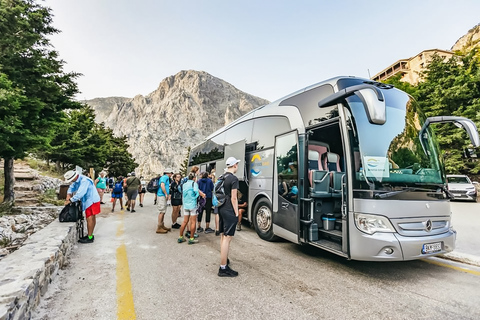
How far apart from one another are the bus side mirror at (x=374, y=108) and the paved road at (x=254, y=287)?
236 cm

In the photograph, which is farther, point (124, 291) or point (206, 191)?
point (206, 191)

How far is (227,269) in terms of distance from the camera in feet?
12.1

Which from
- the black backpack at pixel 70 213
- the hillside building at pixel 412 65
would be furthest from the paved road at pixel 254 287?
the hillside building at pixel 412 65

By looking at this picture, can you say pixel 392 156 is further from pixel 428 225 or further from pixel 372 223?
pixel 428 225

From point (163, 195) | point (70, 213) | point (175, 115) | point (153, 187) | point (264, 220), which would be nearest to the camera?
point (70, 213)

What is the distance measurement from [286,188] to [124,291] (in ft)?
11.2

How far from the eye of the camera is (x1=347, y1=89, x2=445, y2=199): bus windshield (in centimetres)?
359

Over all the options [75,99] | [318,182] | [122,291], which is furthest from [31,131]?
[318,182]

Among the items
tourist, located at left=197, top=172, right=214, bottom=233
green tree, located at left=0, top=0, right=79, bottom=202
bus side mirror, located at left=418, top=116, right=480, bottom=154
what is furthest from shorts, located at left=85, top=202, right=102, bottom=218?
bus side mirror, located at left=418, top=116, right=480, bottom=154

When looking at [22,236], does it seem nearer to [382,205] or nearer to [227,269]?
[227,269]

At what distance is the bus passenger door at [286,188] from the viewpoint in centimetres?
473

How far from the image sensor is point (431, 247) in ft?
11.8

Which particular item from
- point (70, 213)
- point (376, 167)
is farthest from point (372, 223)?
point (70, 213)

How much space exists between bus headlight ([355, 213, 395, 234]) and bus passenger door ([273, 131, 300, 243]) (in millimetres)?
1199
